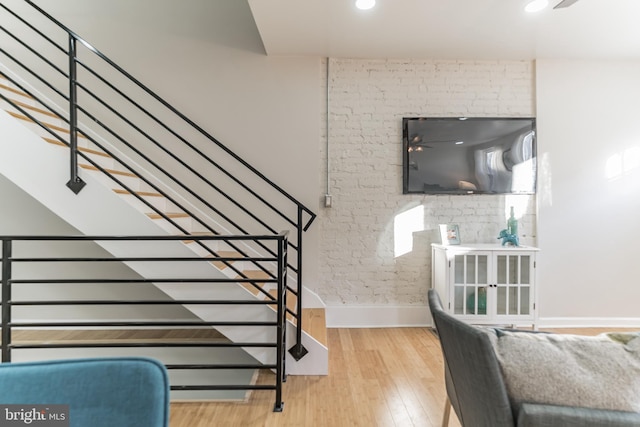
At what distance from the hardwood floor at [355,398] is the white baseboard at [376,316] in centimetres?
63

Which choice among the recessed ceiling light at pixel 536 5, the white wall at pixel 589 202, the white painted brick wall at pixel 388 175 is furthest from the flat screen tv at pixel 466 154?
the recessed ceiling light at pixel 536 5

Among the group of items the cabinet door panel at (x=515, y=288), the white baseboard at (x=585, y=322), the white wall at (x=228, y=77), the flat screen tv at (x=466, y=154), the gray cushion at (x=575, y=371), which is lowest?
the white baseboard at (x=585, y=322)

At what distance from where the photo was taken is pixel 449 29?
330cm

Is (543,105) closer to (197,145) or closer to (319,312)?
(319,312)

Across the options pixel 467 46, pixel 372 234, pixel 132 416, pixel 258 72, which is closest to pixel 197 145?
pixel 258 72

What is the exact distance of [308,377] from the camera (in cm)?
277

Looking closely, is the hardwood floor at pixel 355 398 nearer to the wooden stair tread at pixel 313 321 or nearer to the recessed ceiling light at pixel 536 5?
the wooden stair tread at pixel 313 321

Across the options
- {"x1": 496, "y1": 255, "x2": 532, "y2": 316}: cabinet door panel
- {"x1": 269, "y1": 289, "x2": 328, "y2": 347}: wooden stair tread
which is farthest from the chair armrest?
{"x1": 496, "y1": 255, "x2": 532, "y2": 316}: cabinet door panel

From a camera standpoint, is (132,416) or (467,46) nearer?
(132,416)

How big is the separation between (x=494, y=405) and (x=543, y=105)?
145 inches

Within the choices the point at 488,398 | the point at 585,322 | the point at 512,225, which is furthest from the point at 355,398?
the point at 585,322

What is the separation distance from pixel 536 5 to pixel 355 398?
9.74ft

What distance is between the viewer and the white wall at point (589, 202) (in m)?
4.02

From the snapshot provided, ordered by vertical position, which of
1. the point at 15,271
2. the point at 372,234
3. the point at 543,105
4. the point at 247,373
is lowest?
the point at 247,373
